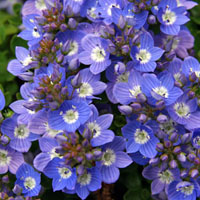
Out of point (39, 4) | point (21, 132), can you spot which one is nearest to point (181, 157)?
point (21, 132)

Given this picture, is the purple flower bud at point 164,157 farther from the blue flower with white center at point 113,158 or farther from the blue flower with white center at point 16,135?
the blue flower with white center at point 16,135

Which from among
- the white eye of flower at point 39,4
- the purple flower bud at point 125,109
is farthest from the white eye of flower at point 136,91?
the white eye of flower at point 39,4

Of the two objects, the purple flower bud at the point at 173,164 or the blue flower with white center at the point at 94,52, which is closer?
the purple flower bud at the point at 173,164

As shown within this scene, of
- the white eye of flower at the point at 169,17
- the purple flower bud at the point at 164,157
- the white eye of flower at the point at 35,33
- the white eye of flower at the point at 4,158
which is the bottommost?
the white eye of flower at the point at 4,158

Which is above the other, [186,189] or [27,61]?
[27,61]

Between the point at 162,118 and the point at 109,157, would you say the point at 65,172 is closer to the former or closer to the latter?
the point at 109,157

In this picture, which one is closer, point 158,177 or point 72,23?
point 158,177

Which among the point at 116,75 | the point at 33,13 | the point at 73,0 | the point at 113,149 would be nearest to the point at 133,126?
the point at 113,149
